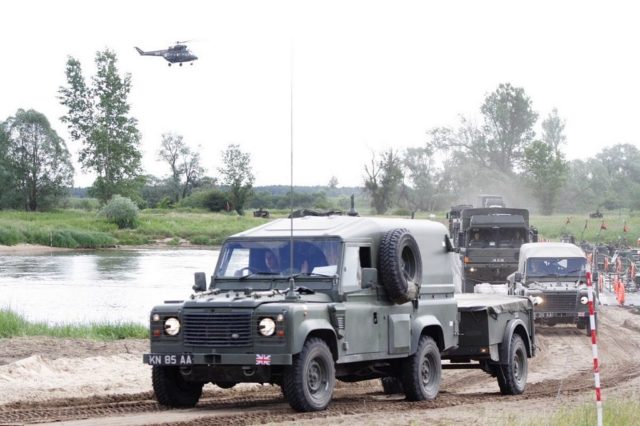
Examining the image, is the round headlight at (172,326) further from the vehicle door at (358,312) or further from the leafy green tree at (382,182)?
the leafy green tree at (382,182)

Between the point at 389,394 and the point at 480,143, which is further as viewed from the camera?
the point at 480,143

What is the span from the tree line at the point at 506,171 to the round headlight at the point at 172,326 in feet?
235

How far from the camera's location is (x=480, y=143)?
113 meters

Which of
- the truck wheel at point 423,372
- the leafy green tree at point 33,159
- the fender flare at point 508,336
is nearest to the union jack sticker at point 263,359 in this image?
the truck wheel at point 423,372

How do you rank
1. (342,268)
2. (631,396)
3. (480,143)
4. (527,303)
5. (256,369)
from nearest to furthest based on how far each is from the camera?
(256,369) < (342,268) < (631,396) < (527,303) < (480,143)

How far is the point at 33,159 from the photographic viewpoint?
292 ft

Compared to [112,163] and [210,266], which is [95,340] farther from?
[112,163]

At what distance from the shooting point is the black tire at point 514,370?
53.2 ft

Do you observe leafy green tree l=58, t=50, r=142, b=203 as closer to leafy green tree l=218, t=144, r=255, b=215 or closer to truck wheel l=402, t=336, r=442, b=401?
leafy green tree l=218, t=144, r=255, b=215

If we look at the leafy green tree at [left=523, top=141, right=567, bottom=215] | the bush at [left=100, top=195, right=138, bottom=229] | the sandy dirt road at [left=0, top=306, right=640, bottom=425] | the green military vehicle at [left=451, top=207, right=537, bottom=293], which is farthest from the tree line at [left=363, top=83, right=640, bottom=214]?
the sandy dirt road at [left=0, top=306, right=640, bottom=425]

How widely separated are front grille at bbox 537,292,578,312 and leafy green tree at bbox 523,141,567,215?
7498 cm

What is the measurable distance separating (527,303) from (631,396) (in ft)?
8.82

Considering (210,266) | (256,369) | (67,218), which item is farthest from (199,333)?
(67,218)

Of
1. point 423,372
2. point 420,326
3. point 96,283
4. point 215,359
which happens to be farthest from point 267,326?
point 96,283
